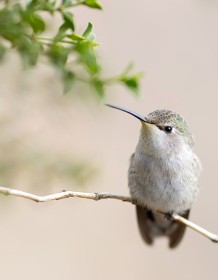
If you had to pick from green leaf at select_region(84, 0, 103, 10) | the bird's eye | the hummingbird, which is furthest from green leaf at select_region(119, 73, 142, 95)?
the bird's eye

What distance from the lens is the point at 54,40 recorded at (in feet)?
3.00

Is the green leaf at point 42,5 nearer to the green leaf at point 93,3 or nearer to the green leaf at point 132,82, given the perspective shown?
the green leaf at point 93,3

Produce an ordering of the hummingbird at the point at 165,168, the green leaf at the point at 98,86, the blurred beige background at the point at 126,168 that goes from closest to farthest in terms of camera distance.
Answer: the green leaf at the point at 98,86, the hummingbird at the point at 165,168, the blurred beige background at the point at 126,168

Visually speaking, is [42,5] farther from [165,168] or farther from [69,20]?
[165,168]

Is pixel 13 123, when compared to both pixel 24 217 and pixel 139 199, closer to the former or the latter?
pixel 139 199

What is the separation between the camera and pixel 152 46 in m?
6.22

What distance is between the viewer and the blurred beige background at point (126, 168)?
17.9 feet

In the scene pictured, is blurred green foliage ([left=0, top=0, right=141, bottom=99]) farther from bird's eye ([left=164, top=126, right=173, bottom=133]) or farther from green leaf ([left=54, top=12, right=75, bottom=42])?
bird's eye ([left=164, top=126, right=173, bottom=133])

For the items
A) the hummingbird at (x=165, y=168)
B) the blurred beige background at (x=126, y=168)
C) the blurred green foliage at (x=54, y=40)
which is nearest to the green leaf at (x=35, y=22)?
the blurred green foliage at (x=54, y=40)

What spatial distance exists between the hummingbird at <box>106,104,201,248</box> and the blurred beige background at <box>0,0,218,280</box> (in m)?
2.09

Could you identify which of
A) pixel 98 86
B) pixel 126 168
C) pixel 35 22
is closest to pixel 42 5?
pixel 35 22

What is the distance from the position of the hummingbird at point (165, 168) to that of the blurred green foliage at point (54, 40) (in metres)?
1.63

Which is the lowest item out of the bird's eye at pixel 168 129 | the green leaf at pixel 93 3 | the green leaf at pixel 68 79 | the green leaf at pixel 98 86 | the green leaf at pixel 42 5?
the green leaf at pixel 68 79

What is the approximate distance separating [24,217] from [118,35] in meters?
2.00
